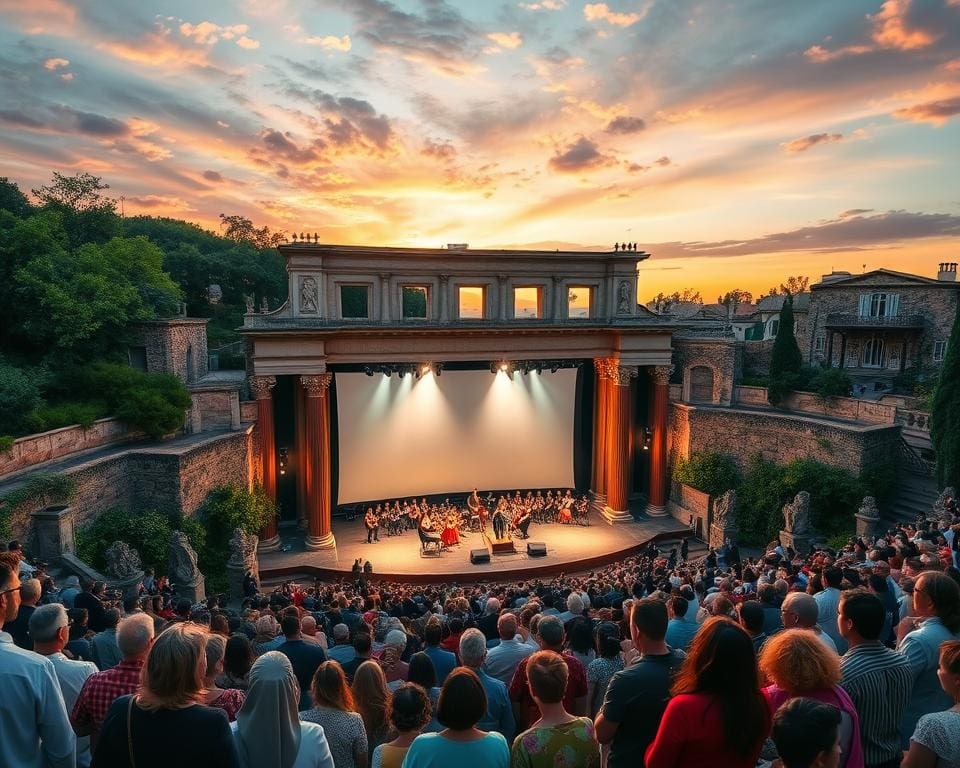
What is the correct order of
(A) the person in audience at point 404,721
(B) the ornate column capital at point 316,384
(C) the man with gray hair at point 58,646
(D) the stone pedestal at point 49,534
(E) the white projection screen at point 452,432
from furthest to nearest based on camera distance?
1. (E) the white projection screen at point 452,432
2. (B) the ornate column capital at point 316,384
3. (D) the stone pedestal at point 49,534
4. (C) the man with gray hair at point 58,646
5. (A) the person in audience at point 404,721

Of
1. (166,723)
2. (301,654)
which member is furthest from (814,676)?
(301,654)

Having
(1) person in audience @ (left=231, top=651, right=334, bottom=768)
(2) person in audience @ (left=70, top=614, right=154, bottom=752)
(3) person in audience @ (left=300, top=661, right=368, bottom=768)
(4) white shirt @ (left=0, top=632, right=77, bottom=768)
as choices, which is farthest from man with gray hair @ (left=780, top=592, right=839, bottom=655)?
(4) white shirt @ (left=0, top=632, right=77, bottom=768)

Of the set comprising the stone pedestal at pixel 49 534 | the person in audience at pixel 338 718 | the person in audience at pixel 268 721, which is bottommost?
the stone pedestal at pixel 49 534

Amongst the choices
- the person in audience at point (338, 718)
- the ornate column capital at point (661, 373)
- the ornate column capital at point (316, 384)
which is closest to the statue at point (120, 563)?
the ornate column capital at point (316, 384)

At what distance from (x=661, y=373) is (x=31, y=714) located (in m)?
25.5

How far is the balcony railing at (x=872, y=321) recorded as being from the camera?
108 ft

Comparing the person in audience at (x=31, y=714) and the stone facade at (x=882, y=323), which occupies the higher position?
the stone facade at (x=882, y=323)

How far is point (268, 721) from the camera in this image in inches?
138

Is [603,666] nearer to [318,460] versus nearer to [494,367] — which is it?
[318,460]

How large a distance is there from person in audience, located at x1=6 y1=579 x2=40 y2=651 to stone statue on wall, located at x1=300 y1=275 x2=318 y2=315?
1683 centimetres

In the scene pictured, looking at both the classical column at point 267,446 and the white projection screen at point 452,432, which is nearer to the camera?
the classical column at point 267,446

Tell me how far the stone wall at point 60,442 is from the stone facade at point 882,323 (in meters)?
37.9

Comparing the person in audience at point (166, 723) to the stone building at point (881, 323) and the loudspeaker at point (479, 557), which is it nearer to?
the loudspeaker at point (479, 557)

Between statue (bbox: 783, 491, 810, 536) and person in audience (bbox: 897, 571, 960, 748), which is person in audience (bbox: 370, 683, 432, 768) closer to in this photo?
person in audience (bbox: 897, 571, 960, 748)
